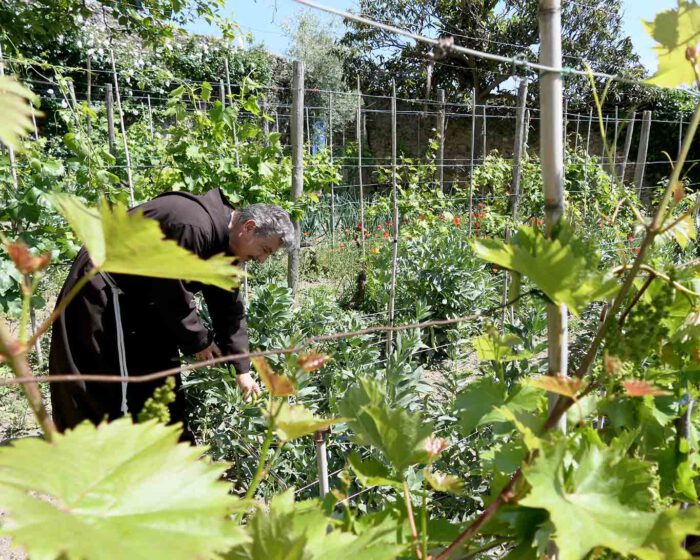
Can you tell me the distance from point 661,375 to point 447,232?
16.5 feet

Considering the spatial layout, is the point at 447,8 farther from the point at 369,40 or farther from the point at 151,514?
the point at 151,514

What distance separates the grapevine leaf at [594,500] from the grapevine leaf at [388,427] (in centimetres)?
14

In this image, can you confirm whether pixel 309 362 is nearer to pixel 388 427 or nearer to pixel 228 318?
pixel 388 427

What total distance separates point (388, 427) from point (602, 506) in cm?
23

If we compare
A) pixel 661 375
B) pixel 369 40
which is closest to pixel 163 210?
pixel 661 375

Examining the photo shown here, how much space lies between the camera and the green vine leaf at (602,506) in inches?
19.5

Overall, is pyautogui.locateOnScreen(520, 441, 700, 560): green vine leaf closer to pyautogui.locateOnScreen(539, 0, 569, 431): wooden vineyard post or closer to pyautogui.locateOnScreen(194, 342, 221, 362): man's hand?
pyautogui.locateOnScreen(539, 0, 569, 431): wooden vineyard post


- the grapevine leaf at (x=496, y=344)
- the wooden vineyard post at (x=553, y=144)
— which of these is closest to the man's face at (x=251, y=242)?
the grapevine leaf at (x=496, y=344)

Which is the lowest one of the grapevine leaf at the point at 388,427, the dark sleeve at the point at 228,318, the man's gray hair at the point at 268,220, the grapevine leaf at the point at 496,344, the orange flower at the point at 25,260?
the dark sleeve at the point at 228,318

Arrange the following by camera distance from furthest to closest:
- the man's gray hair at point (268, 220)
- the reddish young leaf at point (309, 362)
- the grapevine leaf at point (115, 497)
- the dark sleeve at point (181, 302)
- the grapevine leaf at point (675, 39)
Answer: the man's gray hair at point (268, 220) → the dark sleeve at point (181, 302) → the grapevine leaf at point (675, 39) → the reddish young leaf at point (309, 362) → the grapevine leaf at point (115, 497)

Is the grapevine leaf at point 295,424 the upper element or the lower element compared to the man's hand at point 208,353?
upper

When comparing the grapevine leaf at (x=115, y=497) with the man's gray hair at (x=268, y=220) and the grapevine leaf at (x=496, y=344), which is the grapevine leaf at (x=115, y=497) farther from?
the man's gray hair at (x=268, y=220)

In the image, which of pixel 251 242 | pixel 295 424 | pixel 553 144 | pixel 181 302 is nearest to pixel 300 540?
pixel 295 424

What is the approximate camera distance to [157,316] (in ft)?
8.31
